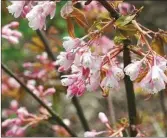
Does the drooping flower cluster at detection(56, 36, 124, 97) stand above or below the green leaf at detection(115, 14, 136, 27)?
below

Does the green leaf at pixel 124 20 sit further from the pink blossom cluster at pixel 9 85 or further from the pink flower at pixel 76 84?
the pink blossom cluster at pixel 9 85

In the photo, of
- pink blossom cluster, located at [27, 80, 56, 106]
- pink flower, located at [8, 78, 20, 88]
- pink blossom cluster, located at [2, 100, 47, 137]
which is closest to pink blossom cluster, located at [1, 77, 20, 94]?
pink flower, located at [8, 78, 20, 88]

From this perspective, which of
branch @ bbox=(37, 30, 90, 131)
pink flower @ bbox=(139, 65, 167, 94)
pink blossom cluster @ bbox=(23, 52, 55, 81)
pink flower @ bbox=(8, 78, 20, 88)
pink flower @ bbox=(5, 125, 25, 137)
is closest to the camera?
pink flower @ bbox=(139, 65, 167, 94)

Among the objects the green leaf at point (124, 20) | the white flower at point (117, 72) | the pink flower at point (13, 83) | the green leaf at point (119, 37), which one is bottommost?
the white flower at point (117, 72)

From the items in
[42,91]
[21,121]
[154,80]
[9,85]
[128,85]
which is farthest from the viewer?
[9,85]

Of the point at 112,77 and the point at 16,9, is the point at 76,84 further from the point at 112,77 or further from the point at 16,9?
the point at 16,9

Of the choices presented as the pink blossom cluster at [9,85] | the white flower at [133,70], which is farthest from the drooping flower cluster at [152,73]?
the pink blossom cluster at [9,85]

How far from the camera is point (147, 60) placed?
37.0 inches

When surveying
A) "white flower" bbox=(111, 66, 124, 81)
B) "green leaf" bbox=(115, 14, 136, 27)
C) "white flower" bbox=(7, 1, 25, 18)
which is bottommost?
"white flower" bbox=(111, 66, 124, 81)

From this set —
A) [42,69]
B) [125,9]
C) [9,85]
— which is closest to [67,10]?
[125,9]

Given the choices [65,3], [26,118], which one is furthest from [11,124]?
[65,3]

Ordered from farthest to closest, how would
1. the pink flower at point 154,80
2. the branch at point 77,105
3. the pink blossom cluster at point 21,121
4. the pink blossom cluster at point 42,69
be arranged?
the pink blossom cluster at point 42,69
the branch at point 77,105
the pink blossom cluster at point 21,121
the pink flower at point 154,80

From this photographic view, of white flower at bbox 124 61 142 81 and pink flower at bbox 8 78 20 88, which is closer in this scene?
white flower at bbox 124 61 142 81

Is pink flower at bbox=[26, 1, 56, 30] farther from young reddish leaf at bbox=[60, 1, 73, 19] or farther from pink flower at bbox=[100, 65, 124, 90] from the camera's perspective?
pink flower at bbox=[100, 65, 124, 90]
